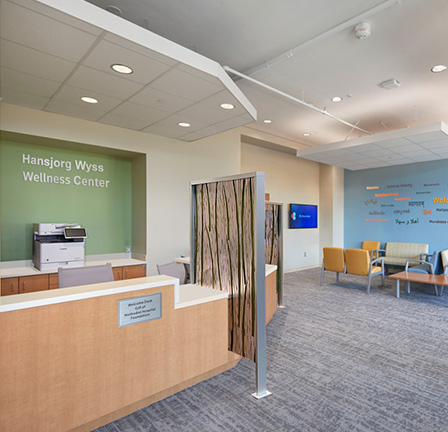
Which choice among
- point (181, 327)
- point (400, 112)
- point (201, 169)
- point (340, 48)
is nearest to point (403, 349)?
point (181, 327)

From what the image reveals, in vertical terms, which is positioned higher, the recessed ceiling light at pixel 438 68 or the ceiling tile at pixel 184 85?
the recessed ceiling light at pixel 438 68

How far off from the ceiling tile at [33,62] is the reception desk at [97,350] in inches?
71.9

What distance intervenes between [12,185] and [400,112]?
665 cm

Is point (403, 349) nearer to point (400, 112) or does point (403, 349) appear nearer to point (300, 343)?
point (300, 343)

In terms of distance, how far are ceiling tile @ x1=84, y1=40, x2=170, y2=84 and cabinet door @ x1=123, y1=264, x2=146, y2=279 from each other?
9.31 feet

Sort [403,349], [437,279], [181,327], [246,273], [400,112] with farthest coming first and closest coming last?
[400,112] → [437,279] → [403,349] → [246,273] → [181,327]

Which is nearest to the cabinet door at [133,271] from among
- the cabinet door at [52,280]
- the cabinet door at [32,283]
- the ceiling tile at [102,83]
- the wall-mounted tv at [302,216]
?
the cabinet door at [52,280]

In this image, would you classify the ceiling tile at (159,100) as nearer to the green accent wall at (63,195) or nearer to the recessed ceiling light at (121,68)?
the recessed ceiling light at (121,68)

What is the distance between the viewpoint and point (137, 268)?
15.9 feet

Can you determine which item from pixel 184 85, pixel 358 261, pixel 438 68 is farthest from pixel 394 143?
pixel 184 85

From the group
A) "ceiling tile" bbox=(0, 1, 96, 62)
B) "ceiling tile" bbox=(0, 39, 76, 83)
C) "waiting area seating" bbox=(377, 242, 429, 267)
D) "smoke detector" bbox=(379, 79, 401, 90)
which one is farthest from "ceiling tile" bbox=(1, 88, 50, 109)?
"waiting area seating" bbox=(377, 242, 429, 267)

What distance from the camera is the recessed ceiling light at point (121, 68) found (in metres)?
2.63

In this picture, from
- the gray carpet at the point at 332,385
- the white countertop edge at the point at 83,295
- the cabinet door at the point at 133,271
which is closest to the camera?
the white countertop edge at the point at 83,295

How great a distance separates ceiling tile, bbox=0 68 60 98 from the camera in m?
2.78
